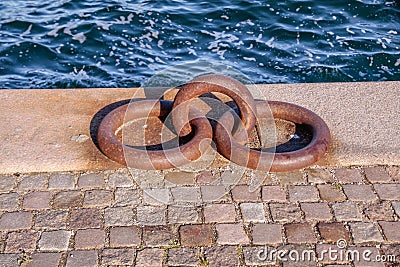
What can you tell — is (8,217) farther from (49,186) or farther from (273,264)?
(273,264)

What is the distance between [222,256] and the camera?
3.17m

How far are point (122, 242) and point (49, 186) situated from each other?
823 millimetres

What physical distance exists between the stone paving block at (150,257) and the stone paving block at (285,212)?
0.79 metres

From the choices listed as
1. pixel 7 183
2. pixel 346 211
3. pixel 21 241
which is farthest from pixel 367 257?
pixel 7 183

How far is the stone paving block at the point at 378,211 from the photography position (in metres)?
3.47

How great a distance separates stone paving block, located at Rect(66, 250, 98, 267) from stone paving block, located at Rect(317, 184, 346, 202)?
5.14 ft

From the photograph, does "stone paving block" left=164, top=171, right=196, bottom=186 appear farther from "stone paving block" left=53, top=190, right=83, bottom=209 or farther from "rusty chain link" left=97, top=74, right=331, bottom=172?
"stone paving block" left=53, top=190, right=83, bottom=209

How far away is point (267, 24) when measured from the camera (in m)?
8.23

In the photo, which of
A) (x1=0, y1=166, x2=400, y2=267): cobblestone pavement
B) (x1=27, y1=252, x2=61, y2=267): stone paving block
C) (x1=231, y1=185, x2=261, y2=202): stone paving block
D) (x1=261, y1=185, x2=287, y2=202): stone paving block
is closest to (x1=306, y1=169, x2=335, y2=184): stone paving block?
(x1=0, y1=166, x2=400, y2=267): cobblestone pavement

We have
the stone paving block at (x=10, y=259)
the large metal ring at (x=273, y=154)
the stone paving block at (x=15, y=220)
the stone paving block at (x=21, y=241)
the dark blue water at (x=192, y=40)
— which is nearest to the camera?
the stone paving block at (x=10, y=259)

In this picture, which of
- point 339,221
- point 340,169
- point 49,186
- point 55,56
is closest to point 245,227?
point 339,221

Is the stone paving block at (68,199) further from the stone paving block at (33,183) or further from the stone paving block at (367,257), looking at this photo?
the stone paving block at (367,257)

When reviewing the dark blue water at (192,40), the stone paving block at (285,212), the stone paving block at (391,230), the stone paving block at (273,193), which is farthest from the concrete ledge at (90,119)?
the dark blue water at (192,40)

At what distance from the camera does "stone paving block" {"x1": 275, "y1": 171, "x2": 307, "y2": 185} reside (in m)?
3.81
